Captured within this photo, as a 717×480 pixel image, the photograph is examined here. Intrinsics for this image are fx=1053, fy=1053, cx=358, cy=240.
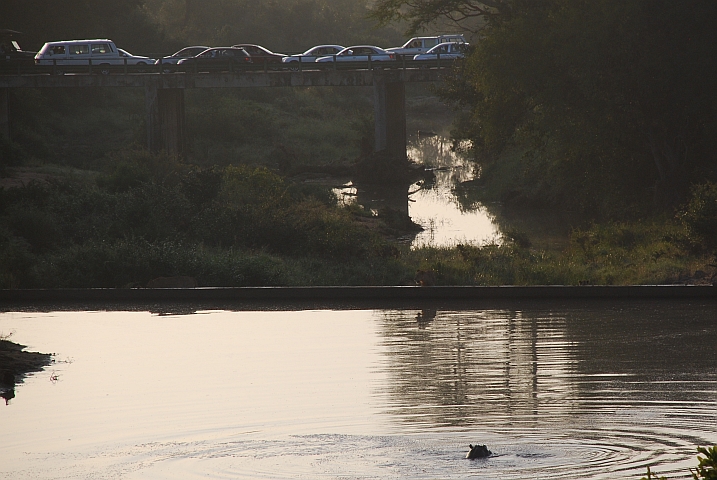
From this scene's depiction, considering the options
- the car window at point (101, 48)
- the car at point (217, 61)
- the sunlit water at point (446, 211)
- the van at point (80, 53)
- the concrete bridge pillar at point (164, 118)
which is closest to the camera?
the sunlit water at point (446, 211)

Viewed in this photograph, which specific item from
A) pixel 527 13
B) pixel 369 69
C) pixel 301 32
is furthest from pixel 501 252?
pixel 301 32

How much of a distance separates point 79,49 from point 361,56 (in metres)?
15.2

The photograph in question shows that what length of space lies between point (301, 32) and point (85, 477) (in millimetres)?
87864

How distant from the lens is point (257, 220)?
25.5m

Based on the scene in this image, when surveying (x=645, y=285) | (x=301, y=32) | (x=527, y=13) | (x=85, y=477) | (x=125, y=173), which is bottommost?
(x=85, y=477)

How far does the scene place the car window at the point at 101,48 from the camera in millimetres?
55688

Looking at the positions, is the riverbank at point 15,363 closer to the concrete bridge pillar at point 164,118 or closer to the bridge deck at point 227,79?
the bridge deck at point 227,79

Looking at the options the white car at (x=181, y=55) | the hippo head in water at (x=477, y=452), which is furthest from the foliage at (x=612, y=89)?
the white car at (x=181, y=55)

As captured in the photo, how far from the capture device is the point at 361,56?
53812 millimetres

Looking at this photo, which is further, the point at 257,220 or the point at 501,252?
the point at 257,220

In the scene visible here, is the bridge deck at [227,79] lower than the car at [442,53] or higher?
lower

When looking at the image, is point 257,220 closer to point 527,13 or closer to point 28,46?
point 527,13

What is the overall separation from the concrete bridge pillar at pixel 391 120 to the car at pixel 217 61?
691cm

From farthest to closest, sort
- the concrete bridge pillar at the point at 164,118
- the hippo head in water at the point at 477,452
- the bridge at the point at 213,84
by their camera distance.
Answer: the concrete bridge pillar at the point at 164,118, the bridge at the point at 213,84, the hippo head in water at the point at 477,452
